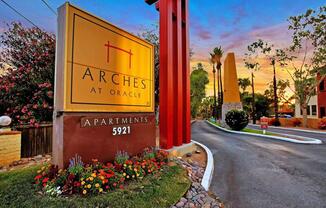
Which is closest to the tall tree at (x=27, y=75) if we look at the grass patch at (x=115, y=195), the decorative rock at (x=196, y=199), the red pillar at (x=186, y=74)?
the grass patch at (x=115, y=195)

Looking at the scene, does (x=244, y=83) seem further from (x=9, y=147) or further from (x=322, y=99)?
(x=9, y=147)

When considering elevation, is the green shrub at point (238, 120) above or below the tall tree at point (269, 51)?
below

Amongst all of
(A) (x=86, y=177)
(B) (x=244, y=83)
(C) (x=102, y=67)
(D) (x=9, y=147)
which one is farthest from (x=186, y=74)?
(B) (x=244, y=83)

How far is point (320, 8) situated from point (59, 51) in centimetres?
2211

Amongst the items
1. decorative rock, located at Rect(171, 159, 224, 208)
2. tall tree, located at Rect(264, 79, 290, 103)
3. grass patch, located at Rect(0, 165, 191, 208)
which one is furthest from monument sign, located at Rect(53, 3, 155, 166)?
tall tree, located at Rect(264, 79, 290, 103)

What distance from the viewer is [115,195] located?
112 inches

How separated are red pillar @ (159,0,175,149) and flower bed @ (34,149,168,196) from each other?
2.42m

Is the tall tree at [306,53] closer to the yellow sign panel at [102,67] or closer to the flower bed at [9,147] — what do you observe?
the yellow sign panel at [102,67]

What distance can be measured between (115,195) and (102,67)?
260 centimetres

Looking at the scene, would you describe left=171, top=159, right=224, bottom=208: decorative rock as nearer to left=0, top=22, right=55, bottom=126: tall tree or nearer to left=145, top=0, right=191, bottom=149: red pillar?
left=145, top=0, right=191, bottom=149: red pillar

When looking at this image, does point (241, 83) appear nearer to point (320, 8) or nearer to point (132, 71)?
point (320, 8)

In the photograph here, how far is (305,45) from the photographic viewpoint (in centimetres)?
1923

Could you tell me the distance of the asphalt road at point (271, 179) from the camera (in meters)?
3.57

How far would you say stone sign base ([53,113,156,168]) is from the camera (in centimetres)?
329
